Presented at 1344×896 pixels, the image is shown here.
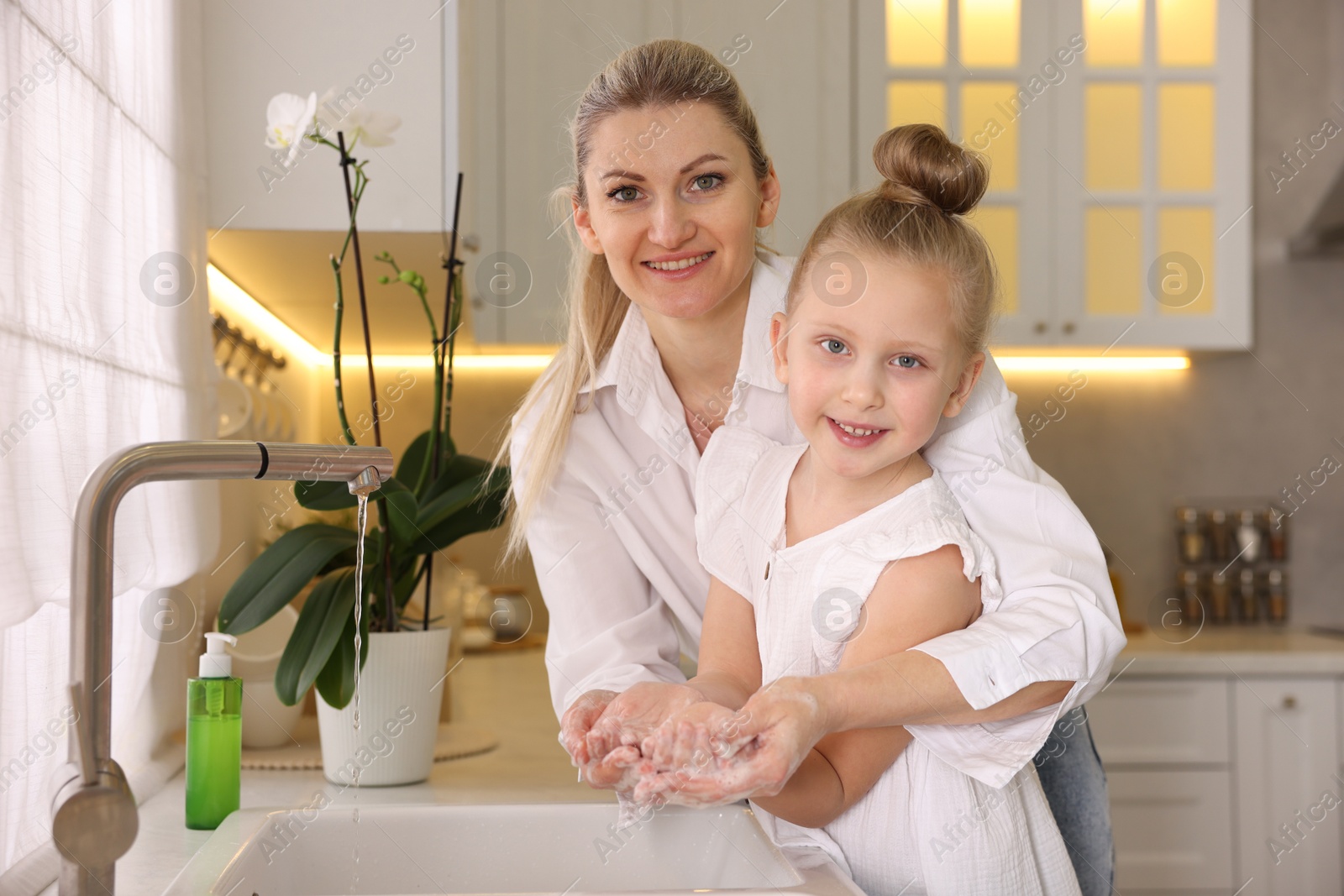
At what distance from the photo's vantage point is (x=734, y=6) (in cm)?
228

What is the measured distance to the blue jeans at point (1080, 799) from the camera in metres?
1.03

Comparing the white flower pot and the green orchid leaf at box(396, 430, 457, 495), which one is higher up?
the green orchid leaf at box(396, 430, 457, 495)

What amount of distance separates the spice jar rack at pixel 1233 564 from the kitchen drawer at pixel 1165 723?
0.53 m

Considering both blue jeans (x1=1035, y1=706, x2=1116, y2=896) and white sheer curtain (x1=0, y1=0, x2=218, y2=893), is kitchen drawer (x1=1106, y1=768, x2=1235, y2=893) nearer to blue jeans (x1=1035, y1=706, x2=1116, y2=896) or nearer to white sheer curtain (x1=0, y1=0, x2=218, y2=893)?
blue jeans (x1=1035, y1=706, x2=1116, y2=896)

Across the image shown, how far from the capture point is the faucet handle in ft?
1.95

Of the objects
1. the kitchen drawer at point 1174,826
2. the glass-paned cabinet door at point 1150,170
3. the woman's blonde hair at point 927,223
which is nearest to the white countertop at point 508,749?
the kitchen drawer at point 1174,826

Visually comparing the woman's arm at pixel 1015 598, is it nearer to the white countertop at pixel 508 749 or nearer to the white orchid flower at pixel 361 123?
the white countertop at pixel 508 749

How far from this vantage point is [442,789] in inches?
50.8

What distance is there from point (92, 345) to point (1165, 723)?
2.04m

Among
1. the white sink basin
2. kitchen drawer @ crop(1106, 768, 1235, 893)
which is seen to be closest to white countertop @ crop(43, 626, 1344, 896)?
the white sink basin

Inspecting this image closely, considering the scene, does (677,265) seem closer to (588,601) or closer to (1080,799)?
(588,601)

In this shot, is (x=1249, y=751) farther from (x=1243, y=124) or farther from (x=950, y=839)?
(x=950, y=839)

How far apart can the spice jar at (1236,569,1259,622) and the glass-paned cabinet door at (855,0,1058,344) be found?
89cm

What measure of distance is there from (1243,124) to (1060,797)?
76.3 inches
